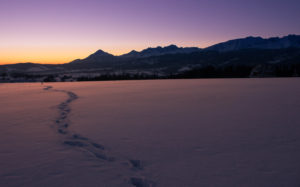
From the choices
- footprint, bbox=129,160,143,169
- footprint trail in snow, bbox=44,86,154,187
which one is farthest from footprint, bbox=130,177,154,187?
footprint, bbox=129,160,143,169

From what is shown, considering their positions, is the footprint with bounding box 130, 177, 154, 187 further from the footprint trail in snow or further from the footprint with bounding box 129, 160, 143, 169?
the footprint with bounding box 129, 160, 143, 169

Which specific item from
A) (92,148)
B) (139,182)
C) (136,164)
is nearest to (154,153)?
(136,164)

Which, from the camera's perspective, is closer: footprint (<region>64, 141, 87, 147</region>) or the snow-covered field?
the snow-covered field

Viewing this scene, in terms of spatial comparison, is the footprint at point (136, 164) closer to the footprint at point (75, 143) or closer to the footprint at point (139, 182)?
the footprint at point (139, 182)

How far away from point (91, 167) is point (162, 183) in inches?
43.0

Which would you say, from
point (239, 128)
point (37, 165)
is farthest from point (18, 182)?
point (239, 128)

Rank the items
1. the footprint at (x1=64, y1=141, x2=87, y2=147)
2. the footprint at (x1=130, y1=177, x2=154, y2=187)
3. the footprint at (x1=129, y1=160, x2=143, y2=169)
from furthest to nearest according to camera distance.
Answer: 1. the footprint at (x1=64, y1=141, x2=87, y2=147)
2. the footprint at (x1=129, y1=160, x2=143, y2=169)
3. the footprint at (x1=130, y1=177, x2=154, y2=187)

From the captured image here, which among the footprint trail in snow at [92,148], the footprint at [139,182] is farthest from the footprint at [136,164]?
the footprint at [139,182]

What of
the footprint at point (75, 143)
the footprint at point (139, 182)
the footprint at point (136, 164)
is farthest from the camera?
the footprint at point (75, 143)

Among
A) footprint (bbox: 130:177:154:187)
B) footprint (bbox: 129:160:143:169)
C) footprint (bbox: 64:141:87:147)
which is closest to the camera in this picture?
footprint (bbox: 130:177:154:187)

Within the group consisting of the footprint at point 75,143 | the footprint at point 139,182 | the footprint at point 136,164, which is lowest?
the footprint at point 139,182

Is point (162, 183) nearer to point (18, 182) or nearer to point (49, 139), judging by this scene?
point (18, 182)

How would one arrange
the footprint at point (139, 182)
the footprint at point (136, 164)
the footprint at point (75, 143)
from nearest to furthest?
the footprint at point (139, 182), the footprint at point (136, 164), the footprint at point (75, 143)

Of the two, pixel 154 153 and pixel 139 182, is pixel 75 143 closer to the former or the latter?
pixel 154 153
